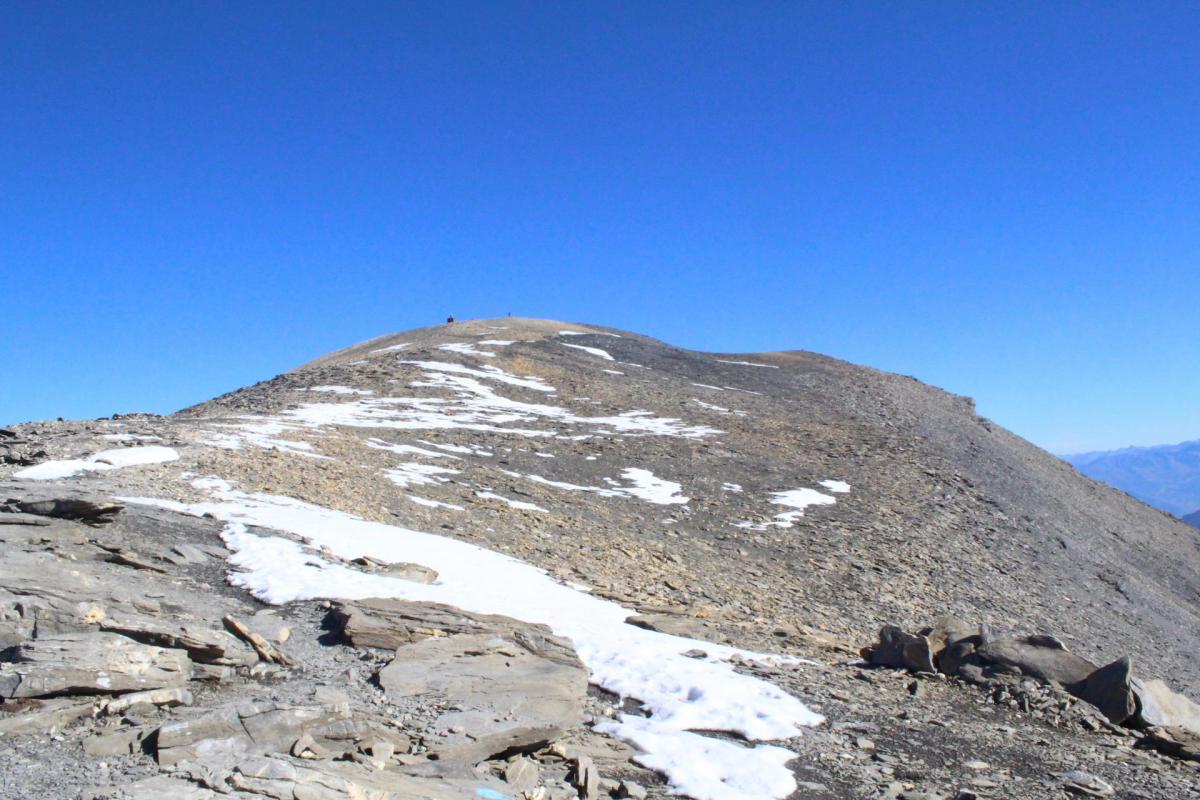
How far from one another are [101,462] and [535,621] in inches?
383

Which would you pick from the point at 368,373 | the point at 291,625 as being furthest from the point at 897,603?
the point at 368,373

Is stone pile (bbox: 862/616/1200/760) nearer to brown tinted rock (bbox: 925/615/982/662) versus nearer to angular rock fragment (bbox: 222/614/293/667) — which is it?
brown tinted rock (bbox: 925/615/982/662)

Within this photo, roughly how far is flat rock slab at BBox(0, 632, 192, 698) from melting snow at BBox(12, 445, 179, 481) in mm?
8401

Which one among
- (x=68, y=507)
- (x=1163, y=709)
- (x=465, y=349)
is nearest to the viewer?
(x=1163, y=709)

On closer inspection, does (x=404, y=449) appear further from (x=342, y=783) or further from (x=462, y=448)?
(x=342, y=783)

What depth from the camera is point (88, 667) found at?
6473 mm

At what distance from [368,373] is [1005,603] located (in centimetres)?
2268

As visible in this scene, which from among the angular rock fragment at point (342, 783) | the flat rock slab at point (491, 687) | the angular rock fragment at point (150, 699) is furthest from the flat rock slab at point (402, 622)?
the angular rock fragment at point (342, 783)

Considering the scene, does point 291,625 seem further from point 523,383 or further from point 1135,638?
point 523,383

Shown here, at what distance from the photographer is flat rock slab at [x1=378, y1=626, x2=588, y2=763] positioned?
689cm

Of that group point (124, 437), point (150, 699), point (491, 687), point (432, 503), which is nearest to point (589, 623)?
point (491, 687)

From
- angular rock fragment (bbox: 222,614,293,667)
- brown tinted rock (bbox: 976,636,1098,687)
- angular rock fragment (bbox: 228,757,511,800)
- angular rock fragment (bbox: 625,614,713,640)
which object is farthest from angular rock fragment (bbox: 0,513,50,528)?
brown tinted rock (bbox: 976,636,1098,687)

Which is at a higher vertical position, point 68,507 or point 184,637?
point 68,507

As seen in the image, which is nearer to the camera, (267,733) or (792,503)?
(267,733)
